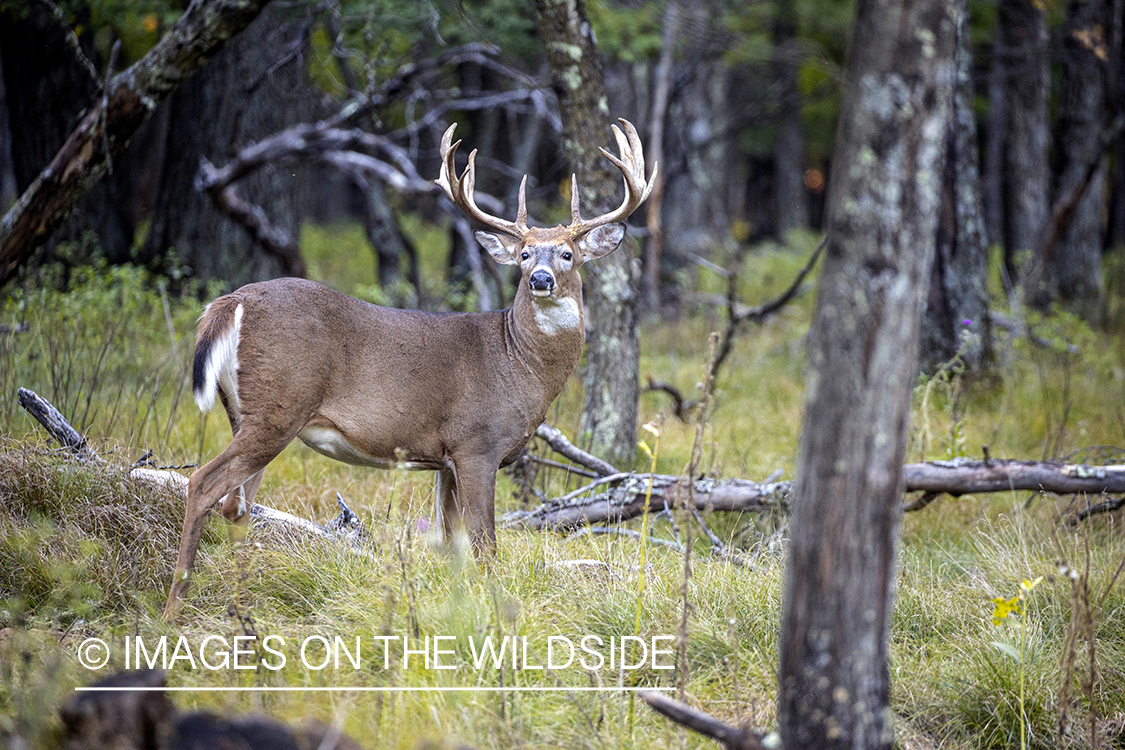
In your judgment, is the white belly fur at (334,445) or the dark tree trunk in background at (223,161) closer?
the white belly fur at (334,445)

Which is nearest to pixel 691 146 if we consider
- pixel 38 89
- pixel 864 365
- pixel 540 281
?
pixel 38 89

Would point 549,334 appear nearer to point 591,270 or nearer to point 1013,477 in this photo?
point 591,270

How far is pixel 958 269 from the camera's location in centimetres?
746

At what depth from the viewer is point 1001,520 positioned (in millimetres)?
4742

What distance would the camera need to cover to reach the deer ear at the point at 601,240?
4496mm

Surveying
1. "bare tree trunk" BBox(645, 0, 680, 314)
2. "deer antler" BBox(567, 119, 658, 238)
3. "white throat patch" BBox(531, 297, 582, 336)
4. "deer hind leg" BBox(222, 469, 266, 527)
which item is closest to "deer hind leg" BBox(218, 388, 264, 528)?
"deer hind leg" BBox(222, 469, 266, 527)

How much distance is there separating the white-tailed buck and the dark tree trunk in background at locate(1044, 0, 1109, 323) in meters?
7.99

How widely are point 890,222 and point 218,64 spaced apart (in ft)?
27.4

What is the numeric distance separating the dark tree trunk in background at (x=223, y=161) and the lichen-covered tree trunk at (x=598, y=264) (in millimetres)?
4335

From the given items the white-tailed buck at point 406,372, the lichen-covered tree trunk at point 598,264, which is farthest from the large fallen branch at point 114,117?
the lichen-covered tree trunk at point 598,264

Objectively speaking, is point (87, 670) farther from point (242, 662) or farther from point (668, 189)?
point (668, 189)

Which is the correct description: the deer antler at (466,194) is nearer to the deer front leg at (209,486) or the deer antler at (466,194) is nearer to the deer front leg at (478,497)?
the deer front leg at (478,497)

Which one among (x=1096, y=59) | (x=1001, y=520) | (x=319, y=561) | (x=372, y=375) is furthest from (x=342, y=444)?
(x=1096, y=59)

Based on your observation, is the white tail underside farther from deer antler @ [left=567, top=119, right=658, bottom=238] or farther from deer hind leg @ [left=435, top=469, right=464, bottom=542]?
deer antler @ [left=567, top=119, right=658, bottom=238]
